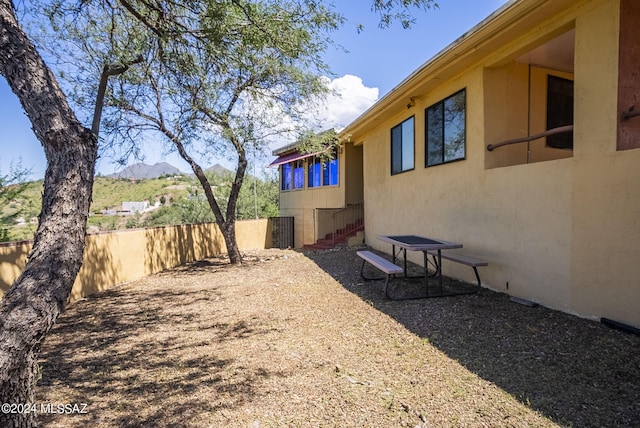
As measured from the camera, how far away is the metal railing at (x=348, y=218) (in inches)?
559

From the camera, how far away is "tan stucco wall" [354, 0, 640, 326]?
3887 mm

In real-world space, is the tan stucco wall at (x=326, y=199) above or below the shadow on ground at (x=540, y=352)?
above

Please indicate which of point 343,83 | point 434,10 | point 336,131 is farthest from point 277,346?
point 336,131

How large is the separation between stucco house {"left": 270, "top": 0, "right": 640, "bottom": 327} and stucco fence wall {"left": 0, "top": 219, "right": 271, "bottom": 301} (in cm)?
696

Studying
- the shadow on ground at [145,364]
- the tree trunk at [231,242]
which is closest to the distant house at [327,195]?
the tree trunk at [231,242]

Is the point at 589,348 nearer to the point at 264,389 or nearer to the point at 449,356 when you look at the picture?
the point at 449,356

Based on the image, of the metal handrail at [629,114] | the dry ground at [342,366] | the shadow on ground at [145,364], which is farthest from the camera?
the metal handrail at [629,114]

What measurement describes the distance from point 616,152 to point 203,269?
9.31 metres

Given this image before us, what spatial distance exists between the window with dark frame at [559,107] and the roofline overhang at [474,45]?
1.85 meters

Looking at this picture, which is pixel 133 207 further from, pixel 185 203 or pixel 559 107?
pixel 559 107

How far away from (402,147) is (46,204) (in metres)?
8.19

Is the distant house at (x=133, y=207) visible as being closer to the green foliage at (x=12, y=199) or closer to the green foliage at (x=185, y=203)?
the green foliage at (x=185, y=203)

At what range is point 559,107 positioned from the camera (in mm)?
6793

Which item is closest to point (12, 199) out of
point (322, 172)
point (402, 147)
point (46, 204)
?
point (46, 204)
